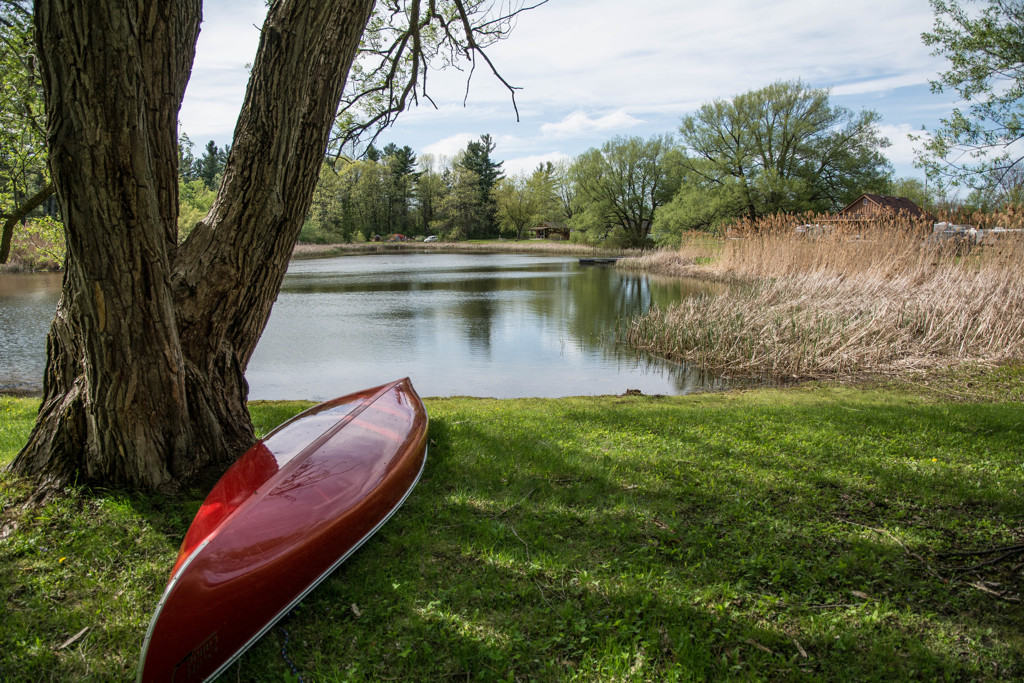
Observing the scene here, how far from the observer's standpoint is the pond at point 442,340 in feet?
31.5

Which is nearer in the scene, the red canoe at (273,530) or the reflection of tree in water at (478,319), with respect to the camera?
the red canoe at (273,530)

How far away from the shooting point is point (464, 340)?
1323 centimetres

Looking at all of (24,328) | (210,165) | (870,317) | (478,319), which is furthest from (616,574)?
(210,165)

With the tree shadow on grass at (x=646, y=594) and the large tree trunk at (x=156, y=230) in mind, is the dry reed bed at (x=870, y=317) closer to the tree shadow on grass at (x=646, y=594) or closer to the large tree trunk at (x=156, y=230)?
the tree shadow on grass at (x=646, y=594)

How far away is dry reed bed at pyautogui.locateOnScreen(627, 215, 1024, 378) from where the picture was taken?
864cm

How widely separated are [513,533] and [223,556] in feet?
4.87

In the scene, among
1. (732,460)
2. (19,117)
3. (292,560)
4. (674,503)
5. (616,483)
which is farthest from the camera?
(19,117)

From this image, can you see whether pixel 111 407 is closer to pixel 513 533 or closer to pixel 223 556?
pixel 223 556

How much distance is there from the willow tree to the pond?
17.6 ft

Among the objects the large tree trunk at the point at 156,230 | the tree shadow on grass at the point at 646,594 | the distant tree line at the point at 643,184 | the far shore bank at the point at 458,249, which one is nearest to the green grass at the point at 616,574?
the tree shadow on grass at the point at 646,594

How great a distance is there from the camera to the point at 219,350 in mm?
3684

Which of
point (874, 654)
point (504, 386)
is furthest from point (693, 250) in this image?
point (874, 654)

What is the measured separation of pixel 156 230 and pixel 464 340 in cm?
1022

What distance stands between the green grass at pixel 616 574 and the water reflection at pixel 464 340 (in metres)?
5.03
